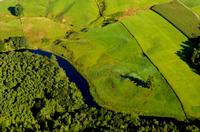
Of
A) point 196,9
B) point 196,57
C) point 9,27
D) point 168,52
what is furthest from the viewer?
point 9,27

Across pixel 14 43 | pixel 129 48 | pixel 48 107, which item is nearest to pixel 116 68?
pixel 129 48

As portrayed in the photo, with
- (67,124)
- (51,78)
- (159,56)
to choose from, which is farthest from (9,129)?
(159,56)

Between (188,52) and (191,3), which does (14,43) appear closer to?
(188,52)

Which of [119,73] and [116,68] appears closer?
[119,73]

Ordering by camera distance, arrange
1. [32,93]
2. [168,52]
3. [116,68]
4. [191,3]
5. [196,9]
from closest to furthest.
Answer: [32,93] → [116,68] → [168,52] → [196,9] → [191,3]

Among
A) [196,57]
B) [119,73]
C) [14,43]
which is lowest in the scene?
[196,57]

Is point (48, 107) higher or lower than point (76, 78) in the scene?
lower

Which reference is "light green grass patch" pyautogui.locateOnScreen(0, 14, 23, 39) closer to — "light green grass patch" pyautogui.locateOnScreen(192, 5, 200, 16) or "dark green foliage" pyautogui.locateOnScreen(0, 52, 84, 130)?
"dark green foliage" pyautogui.locateOnScreen(0, 52, 84, 130)
